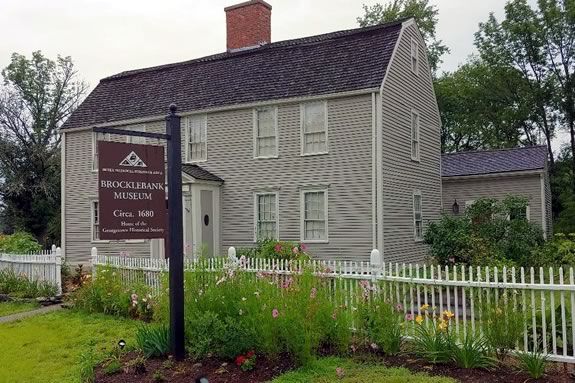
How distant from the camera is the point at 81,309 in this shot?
1118cm

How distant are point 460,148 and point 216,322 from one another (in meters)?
37.4

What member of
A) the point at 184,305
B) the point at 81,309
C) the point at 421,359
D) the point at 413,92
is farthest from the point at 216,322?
the point at 413,92

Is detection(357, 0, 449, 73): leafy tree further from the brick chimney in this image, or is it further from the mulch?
the mulch

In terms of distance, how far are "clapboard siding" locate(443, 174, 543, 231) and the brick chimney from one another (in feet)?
32.7

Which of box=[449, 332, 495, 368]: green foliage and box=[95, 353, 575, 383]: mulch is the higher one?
box=[449, 332, 495, 368]: green foliage

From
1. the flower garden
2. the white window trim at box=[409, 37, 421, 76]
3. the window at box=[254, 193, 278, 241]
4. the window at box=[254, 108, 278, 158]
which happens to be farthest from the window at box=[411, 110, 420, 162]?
the flower garden

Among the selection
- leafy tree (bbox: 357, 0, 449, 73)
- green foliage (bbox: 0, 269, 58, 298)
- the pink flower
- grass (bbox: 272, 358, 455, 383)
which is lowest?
grass (bbox: 272, 358, 455, 383)

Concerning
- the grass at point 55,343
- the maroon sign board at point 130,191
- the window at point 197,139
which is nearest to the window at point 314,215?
the window at point 197,139

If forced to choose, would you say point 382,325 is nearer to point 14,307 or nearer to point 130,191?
point 130,191

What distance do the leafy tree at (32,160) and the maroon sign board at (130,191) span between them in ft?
86.0

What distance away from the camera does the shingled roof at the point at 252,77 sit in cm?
1698

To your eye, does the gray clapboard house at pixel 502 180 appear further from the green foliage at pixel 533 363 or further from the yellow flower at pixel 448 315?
the green foliage at pixel 533 363

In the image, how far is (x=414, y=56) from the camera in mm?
19219

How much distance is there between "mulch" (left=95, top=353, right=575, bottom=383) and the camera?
6.13 metres
